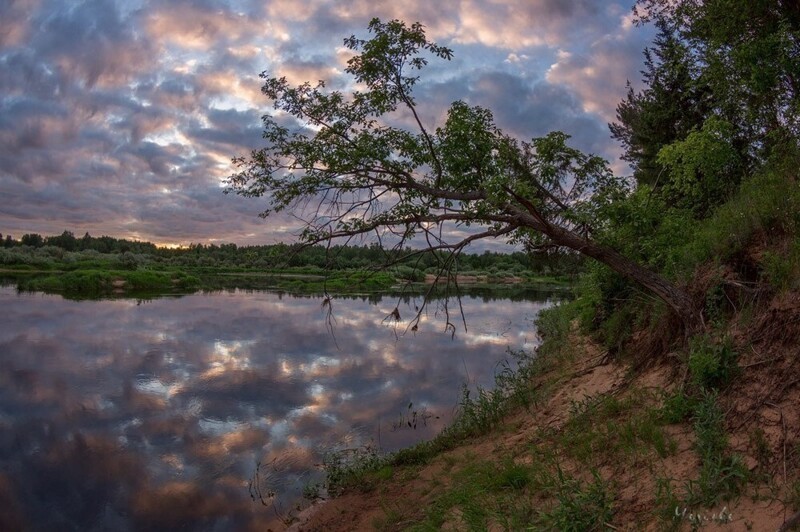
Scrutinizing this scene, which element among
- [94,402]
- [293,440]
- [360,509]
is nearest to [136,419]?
[94,402]

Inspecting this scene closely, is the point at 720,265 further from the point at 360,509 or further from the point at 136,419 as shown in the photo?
the point at 136,419

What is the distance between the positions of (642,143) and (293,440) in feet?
54.9

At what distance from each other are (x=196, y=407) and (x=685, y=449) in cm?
1120

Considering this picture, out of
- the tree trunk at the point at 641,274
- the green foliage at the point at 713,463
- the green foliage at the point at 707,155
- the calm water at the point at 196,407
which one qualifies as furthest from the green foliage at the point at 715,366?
the calm water at the point at 196,407

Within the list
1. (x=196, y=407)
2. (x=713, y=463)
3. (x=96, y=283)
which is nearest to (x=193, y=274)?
(x=96, y=283)

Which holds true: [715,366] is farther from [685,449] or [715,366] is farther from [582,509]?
[582,509]

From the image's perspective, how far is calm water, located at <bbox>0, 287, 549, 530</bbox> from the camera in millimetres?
8109

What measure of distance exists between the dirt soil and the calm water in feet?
5.15

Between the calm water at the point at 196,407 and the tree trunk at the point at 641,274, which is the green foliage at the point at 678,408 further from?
the calm water at the point at 196,407

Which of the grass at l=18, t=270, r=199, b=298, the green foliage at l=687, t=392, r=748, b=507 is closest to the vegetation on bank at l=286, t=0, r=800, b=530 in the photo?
the green foliage at l=687, t=392, r=748, b=507

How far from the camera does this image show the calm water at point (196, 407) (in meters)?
8.11

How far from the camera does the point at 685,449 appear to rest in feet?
17.3

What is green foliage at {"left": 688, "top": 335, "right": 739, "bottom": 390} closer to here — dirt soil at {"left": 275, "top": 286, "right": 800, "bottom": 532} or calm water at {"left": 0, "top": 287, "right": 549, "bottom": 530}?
dirt soil at {"left": 275, "top": 286, "right": 800, "bottom": 532}

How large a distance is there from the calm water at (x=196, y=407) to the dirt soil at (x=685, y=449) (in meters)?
1.57
